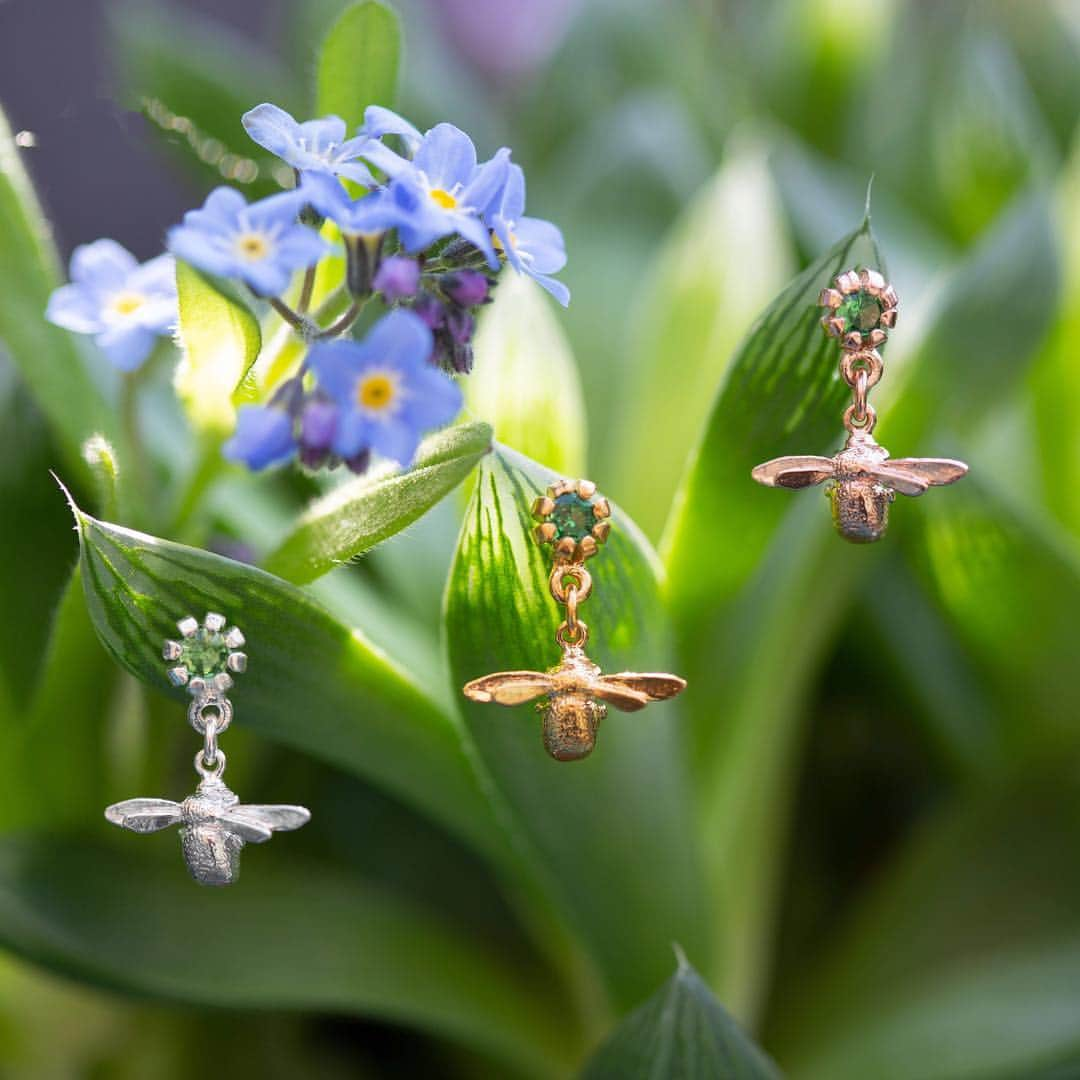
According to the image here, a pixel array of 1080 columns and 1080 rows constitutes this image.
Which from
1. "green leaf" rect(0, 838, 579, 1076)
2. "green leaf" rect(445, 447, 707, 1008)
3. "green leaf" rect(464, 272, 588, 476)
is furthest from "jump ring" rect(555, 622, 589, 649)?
"green leaf" rect(0, 838, 579, 1076)

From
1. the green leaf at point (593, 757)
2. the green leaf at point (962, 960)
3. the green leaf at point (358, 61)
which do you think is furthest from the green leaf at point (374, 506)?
the green leaf at point (962, 960)

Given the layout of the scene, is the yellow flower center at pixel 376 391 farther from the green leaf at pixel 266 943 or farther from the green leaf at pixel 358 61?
the green leaf at pixel 266 943

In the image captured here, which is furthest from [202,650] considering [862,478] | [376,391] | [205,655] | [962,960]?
[962,960]

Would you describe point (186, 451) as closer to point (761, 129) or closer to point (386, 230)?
point (386, 230)

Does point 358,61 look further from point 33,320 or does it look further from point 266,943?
point 266,943

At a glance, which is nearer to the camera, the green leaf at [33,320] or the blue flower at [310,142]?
the blue flower at [310,142]
